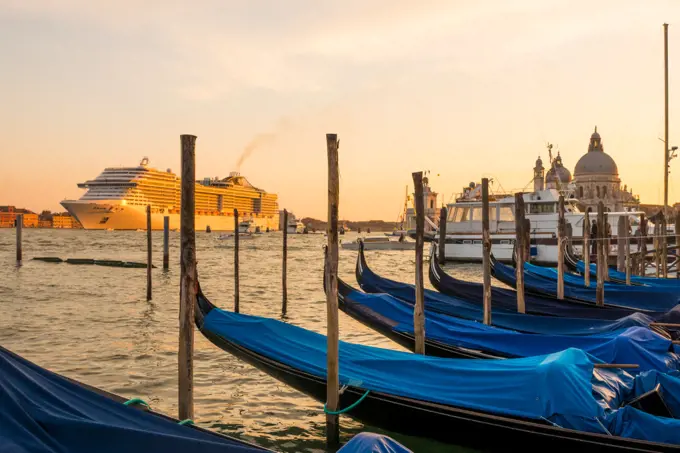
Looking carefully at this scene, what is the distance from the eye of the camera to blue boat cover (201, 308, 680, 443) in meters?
4.11

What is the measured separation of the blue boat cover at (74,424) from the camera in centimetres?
310

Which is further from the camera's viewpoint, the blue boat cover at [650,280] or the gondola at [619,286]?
the blue boat cover at [650,280]

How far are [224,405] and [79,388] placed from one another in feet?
9.53

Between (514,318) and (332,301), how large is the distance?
384 centimetres

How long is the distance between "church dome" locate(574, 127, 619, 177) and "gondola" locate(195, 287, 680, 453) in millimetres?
82320

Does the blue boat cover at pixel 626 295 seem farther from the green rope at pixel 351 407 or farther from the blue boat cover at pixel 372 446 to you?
the blue boat cover at pixel 372 446

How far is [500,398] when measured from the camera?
4.45 metres

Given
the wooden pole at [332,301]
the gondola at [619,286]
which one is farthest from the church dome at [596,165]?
the wooden pole at [332,301]

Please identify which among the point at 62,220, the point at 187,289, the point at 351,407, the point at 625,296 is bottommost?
the point at 351,407

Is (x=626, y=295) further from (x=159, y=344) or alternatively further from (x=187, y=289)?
(x=187, y=289)

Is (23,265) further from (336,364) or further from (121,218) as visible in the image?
(121,218)

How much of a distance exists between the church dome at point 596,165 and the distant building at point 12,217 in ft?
314

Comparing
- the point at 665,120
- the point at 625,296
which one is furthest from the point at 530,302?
the point at 665,120

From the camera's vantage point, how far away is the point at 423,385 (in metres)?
4.86
